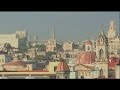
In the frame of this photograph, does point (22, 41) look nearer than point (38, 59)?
Yes

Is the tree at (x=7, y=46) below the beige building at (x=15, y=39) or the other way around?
below

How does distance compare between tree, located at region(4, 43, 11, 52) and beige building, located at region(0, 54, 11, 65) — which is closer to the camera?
tree, located at region(4, 43, 11, 52)

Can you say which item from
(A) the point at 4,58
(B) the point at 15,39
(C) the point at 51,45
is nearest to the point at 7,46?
(B) the point at 15,39

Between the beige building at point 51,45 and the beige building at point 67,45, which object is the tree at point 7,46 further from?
the beige building at point 67,45

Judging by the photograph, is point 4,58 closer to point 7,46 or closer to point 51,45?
point 7,46

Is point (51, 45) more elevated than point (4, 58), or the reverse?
point (51, 45)

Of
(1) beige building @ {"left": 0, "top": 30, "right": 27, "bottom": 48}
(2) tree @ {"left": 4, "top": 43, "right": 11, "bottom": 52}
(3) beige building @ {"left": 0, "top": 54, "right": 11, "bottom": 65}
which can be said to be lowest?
(3) beige building @ {"left": 0, "top": 54, "right": 11, "bottom": 65}

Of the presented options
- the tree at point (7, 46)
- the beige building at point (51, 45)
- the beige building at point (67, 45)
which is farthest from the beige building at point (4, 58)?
the beige building at point (67, 45)

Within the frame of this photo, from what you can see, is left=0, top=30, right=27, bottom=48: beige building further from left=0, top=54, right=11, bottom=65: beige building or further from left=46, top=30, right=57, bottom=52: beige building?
left=46, top=30, right=57, bottom=52: beige building

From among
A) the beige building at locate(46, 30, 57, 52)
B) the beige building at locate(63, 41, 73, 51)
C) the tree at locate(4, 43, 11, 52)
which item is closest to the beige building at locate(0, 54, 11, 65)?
the tree at locate(4, 43, 11, 52)

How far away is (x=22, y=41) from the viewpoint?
2572 mm
